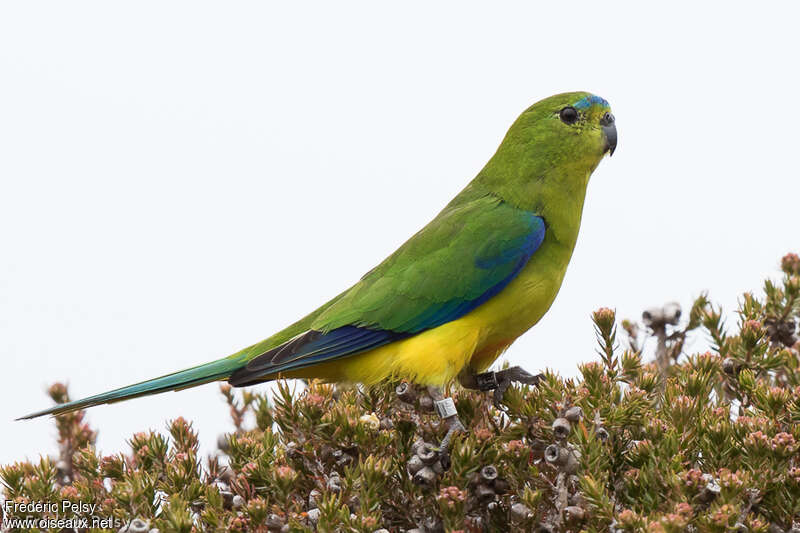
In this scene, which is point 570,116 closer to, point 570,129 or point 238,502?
point 570,129

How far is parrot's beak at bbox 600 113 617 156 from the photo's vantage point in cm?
505

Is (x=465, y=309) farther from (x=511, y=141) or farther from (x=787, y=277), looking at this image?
(x=787, y=277)

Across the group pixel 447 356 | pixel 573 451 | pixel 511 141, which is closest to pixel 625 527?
pixel 573 451

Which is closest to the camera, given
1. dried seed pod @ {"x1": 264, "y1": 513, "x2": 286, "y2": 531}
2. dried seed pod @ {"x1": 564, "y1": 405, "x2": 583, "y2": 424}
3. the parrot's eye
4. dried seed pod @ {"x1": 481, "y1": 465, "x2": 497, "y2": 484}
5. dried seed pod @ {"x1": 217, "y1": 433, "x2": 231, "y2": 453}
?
dried seed pod @ {"x1": 264, "y1": 513, "x2": 286, "y2": 531}

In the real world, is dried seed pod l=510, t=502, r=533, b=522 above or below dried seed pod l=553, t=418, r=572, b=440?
below

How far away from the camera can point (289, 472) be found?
2.94m

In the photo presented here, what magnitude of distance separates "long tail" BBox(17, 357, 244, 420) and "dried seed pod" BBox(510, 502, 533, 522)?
2068 millimetres

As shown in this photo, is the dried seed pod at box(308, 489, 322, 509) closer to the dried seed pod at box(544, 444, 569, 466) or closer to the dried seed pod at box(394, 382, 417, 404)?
the dried seed pod at box(394, 382, 417, 404)

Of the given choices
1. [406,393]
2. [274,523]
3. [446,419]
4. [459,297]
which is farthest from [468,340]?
[274,523]

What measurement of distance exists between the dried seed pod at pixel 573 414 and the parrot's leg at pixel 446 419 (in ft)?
1.49

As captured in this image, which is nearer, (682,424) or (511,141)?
(682,424)

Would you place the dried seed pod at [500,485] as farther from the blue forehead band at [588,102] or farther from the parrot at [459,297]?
the blue forehead band at [588,102]

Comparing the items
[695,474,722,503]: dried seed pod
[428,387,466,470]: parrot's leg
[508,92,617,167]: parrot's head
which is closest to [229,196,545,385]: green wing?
[508,92,617,167]: parrot's head

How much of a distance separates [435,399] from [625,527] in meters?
1.23
